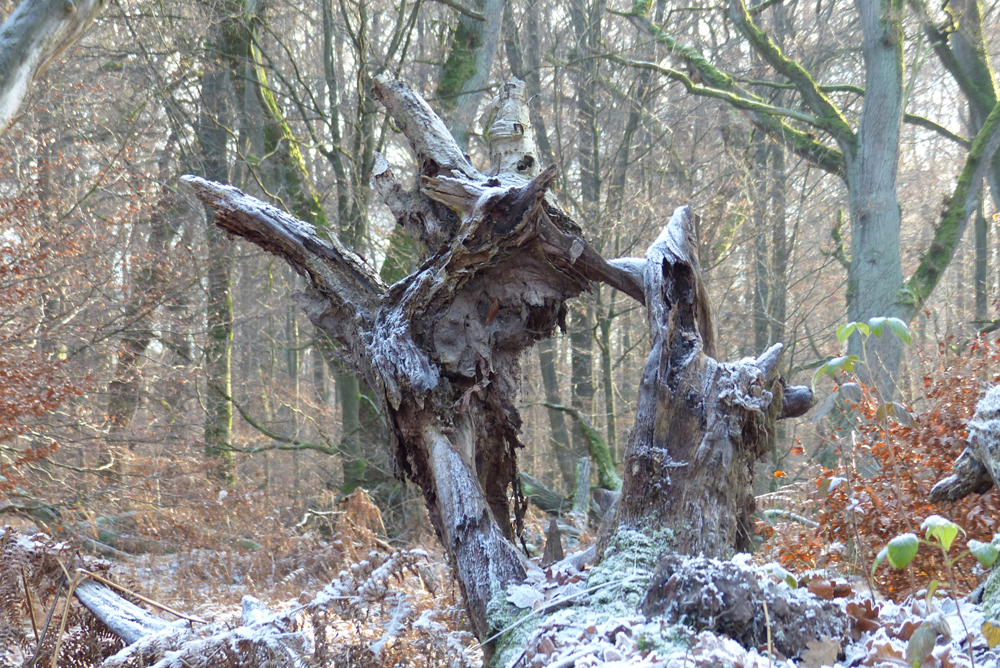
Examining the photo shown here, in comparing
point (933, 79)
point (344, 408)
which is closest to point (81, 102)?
point (344, 408)

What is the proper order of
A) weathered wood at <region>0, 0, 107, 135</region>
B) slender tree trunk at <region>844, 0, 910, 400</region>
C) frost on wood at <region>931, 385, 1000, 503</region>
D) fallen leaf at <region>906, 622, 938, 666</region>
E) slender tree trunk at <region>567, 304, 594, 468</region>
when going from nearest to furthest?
fallen leaf at <region>906, 622, 938, 666</region> < frost on wood at <region>931, 385, 1000, 503</region> < weathered wood at <region>0, 0, 107, 135</region> < slender tree trunk at <region>844, 0, 910, 400</region> < slender tree trunk at <region>567, 304, 594, 468</region>

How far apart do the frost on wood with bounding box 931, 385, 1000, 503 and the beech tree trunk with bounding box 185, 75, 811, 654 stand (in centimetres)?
59

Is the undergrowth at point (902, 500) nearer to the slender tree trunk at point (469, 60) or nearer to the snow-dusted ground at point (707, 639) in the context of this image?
the snow-dusted ground at point (707, 639)

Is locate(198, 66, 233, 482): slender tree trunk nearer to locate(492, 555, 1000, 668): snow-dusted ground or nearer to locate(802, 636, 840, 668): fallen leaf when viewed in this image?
locate(492, 555, 1000, 668): snow-dusted ground

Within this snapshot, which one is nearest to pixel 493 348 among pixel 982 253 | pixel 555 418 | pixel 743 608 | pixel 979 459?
pixel 743 608

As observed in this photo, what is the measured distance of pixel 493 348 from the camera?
3291 millimetres

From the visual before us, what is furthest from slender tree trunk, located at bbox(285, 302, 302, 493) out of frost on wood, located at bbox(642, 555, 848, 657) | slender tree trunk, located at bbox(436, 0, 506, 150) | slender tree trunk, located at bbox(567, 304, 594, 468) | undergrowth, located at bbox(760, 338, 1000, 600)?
frost on wood, located at bbox(642, 555, 848, 657)

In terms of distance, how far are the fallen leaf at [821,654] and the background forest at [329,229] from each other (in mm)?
1769

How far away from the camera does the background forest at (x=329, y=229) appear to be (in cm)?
679

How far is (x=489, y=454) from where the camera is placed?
10.8ft

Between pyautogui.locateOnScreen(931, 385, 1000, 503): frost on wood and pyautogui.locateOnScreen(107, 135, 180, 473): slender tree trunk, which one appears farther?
pyautogui.locateOnScreen(107, 135, 180, 473): slender tree trunk

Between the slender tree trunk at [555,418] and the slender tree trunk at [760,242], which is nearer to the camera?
the slender tree trunk at [760,242]

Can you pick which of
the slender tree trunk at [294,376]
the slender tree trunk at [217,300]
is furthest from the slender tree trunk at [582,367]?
the slender tree trunk at [217,300]

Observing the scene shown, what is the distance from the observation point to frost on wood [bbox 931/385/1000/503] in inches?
90.4
